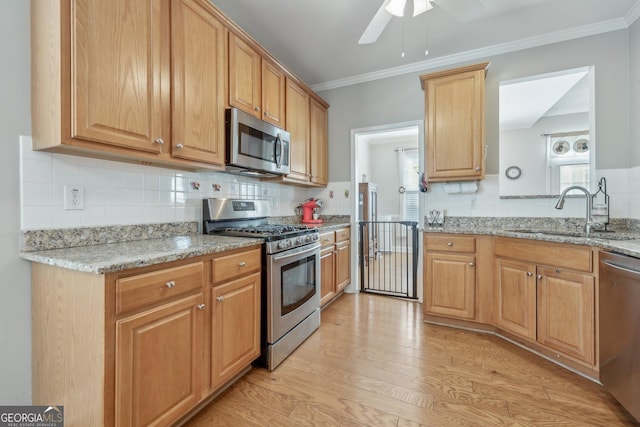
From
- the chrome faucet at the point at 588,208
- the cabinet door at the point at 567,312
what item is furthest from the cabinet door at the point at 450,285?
the chrome faucet at the point at 588,208

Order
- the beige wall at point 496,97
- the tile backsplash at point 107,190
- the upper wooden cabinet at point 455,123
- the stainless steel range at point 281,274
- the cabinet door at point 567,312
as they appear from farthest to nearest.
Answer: the upper wooden cabinet at point 455,123 < the beige wall at point 496,97 < the stainless steel range at point 281,274 < the cabinet door at point 567,312 < the tile backsplash at point 107,190

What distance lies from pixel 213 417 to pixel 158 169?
1528 mm

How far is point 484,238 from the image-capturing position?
2.42 meters

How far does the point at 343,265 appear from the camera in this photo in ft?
11.0

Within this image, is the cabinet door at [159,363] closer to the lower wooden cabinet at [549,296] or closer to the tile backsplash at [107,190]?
the tile backsplash at [107,190]

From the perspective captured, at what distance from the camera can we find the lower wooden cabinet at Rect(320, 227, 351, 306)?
9.24ft

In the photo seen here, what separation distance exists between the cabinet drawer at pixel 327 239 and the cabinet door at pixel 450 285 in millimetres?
966

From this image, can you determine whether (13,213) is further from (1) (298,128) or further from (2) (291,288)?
(1) (298,128)

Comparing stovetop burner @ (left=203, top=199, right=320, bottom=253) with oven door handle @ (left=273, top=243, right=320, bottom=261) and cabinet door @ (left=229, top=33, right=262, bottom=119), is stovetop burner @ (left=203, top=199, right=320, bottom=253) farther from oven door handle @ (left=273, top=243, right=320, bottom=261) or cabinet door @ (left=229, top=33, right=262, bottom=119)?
cabinet door @ (left=229, top=33, right=262, bottom=119)

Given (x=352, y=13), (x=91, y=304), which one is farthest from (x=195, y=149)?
(x=352, y=13)

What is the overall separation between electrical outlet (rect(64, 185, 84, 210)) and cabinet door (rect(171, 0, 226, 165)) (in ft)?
1.71

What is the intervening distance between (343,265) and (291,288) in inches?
52.4

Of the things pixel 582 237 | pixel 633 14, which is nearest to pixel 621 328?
pixel 582 237

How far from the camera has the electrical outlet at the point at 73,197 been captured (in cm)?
143
